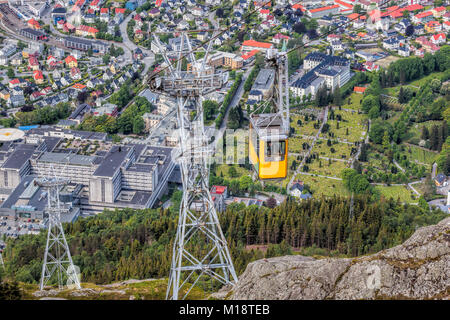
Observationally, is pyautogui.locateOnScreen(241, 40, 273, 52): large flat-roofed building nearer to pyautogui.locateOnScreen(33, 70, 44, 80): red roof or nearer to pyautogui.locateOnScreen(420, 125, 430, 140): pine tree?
pyautogui.locateOnScreen(33, 70, 44, 80): red roof

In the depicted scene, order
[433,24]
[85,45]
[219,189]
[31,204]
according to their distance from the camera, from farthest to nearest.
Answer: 1. [433,24]
2. [85,45]
3. [219,189]
4. [31,204]

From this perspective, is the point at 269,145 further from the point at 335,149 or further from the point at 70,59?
the point at 70,59

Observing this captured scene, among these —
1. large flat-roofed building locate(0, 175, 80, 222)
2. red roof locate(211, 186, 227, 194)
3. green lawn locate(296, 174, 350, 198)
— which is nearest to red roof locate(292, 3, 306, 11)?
green lawn locate(296, 174, 350, 198)

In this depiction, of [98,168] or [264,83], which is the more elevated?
[264,83]

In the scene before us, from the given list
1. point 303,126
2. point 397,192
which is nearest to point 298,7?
point 303,126

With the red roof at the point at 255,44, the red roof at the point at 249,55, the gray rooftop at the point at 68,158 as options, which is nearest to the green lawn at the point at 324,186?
the gray rooftop at the point at 68,158

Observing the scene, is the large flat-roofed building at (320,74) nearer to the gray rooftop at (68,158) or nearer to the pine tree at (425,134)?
the pine tree at (425,134)

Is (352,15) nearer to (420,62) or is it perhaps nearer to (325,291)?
(420,62)

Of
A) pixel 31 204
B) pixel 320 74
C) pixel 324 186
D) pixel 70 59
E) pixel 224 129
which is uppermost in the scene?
pixel 70 59
